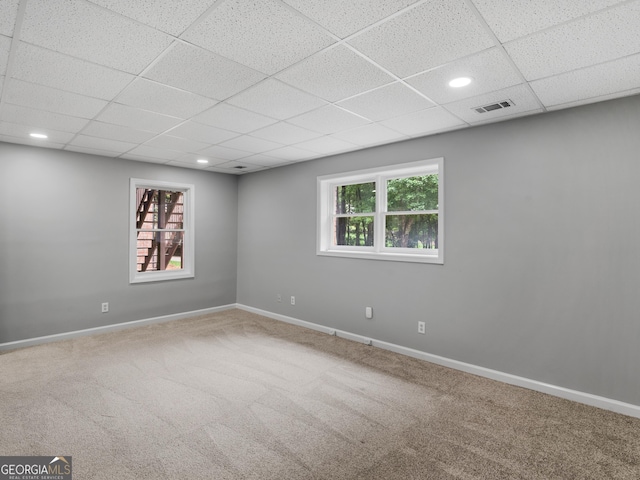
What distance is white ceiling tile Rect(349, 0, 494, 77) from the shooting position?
159 centimetres

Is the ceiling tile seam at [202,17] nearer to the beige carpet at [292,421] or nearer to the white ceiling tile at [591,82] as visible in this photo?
the white ceiling tile at [591,82]

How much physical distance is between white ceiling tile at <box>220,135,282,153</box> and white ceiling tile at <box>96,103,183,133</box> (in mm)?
715

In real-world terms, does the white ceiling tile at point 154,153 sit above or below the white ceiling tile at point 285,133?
above

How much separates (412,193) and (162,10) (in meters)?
3.04

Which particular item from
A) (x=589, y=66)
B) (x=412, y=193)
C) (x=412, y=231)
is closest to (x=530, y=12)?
(x=589, y=66)

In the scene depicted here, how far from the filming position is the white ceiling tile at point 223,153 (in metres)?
4.16

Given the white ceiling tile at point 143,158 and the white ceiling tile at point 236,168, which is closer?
the white ceiling tile at point 143,158

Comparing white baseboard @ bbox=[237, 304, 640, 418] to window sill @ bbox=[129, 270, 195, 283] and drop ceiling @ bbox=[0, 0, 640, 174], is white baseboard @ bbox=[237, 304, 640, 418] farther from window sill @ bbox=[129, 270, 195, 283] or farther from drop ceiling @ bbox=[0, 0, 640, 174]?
window sill @ bbox=[129, 270, 195, 283]

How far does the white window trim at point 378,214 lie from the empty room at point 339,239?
0.03m

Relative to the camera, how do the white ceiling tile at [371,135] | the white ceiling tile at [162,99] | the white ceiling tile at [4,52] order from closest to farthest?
1. the white ceiling tile at [4,52]
2. the white ceiling tile at [162,99]
3. the white ceiling tile at [371,135]

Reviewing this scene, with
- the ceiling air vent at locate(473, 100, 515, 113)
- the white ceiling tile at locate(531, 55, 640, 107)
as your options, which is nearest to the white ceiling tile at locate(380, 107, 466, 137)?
the ceiling air vent at locate(473, 100, 515, 113)

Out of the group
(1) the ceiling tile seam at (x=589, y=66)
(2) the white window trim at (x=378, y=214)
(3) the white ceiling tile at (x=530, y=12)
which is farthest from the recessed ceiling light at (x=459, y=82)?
(2) the white window trim at (x=378, y=214)

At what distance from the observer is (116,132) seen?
136 inches

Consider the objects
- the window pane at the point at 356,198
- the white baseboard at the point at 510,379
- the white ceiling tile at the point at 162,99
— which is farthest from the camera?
the window pane at the point at 356,198
